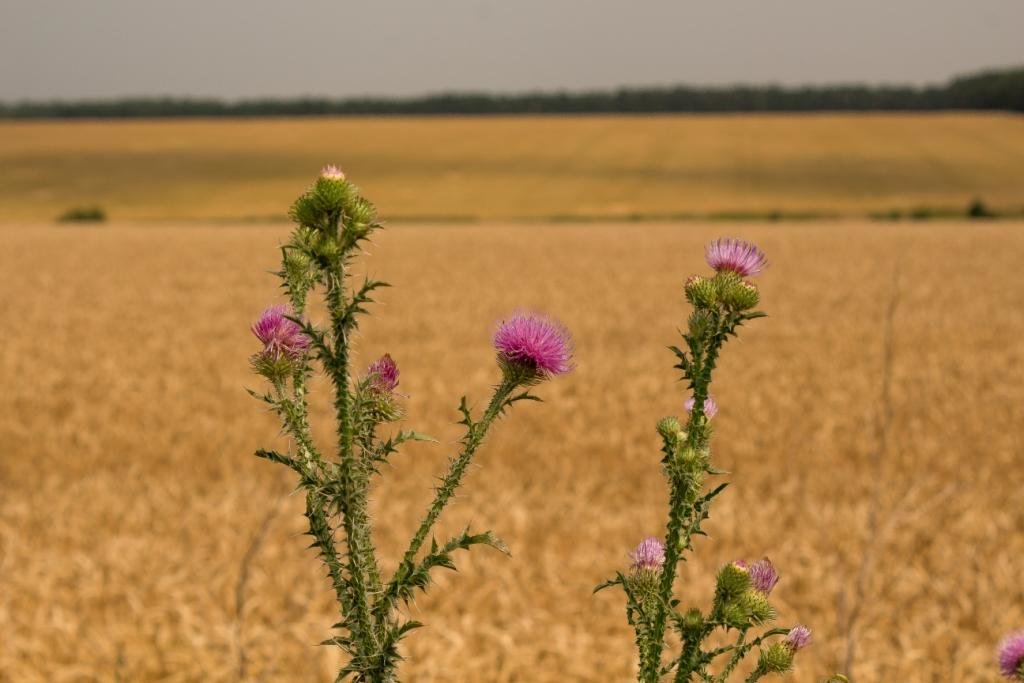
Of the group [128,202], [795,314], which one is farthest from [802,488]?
[128,202]

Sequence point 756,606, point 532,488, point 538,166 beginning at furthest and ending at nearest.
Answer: point 538,166
point 532,488
point 756,606

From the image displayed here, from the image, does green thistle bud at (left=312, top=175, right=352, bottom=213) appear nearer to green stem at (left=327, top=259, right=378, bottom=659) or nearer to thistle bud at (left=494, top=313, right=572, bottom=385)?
green stem at (left=327, top=259, right=378, bottom=659)

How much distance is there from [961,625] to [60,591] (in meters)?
4.06

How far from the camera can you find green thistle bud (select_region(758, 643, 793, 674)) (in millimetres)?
753

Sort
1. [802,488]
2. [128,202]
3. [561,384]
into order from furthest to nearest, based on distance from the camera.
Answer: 1. [128,202]
2. [561,384]
3. [802,488]

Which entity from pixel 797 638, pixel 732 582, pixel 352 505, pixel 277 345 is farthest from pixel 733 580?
pixel 277 345

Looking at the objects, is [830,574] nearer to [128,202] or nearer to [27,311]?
[27,311]

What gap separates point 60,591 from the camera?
4207 mm

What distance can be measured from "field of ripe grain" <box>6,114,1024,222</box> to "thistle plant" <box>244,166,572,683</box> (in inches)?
1642

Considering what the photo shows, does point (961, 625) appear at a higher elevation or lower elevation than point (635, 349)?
lower

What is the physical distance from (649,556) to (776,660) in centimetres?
14

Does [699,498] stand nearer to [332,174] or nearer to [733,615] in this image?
[733,615]

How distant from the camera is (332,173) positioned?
0.68 m

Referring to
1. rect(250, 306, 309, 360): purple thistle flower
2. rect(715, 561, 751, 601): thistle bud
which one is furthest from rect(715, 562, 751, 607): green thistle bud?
rect(250, 306, 309, 360): purple thistle flower
